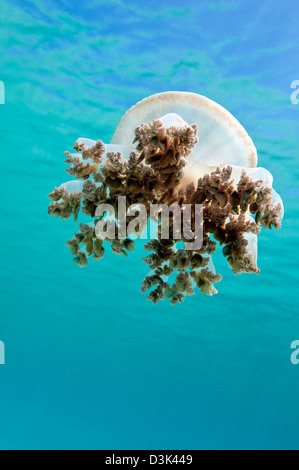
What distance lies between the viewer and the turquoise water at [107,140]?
9945 millimetres

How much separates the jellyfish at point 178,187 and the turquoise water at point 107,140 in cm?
776

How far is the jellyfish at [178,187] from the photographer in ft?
8.79

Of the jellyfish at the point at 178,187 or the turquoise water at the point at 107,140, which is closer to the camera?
the jellyfish at the point at 178,187

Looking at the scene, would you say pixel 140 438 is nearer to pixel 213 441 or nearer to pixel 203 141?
pixel 213 441

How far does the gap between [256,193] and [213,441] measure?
113 m

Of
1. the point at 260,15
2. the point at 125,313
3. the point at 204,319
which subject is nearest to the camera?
the point at 260,15

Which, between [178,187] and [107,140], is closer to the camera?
[178,187]

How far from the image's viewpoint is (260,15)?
9320mm

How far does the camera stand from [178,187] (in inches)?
115

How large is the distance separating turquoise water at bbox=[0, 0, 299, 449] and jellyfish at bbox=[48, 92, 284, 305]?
25.5ft

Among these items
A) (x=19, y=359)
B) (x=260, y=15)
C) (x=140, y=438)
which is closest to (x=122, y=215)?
(x=260, y=15)

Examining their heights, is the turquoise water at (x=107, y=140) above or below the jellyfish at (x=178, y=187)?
above

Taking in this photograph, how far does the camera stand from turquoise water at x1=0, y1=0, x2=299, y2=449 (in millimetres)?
9945

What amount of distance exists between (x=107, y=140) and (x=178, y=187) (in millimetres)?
11834
